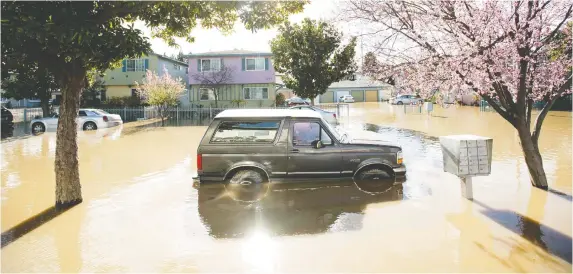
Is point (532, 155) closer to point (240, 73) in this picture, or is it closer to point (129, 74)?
point (240, 73)

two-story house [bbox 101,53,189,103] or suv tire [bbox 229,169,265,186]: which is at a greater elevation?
two-story house [bbox 101,53,189,103]

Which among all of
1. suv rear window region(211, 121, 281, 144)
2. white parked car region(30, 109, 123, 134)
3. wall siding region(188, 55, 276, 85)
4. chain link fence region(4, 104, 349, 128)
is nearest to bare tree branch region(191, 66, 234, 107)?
wall siding region(188, 55, 276, 85)

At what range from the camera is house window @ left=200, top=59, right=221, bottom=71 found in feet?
113

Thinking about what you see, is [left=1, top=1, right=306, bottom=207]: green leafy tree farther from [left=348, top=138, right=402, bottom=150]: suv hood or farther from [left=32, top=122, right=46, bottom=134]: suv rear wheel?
[left=32, top=122, right=46, bottom=134]: suv rear wheel

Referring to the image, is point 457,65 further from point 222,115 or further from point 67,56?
point 67,56

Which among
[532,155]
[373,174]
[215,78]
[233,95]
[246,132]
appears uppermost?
[215,78]

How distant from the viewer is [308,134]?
8.77 m

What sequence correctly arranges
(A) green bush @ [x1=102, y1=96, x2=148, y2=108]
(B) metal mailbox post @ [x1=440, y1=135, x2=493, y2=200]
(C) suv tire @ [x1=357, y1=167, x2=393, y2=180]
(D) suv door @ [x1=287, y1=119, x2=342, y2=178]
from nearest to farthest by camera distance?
(B) metal mailbox post @ [x1=440, y1=135, x2=493, y2=200] < (D) suv door @ [x1=287, y1=119, x2=342, y2=178] < (C) suv tire @ [x1=357, y1=167, x2=393, y2=180] < (A) green bush @ [x1=102, y1=96, x2=148, y2=108]

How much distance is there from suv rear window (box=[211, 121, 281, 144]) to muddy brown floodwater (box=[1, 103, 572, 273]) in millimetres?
1294

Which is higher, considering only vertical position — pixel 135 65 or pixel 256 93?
pixel 135 65

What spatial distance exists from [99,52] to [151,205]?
3.25 meters

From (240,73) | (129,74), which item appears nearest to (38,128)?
(129,74)

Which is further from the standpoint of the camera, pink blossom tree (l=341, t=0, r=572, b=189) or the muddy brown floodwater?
pink blossom tree (l=341, t=0, r=572, b=189)

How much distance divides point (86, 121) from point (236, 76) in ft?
47.0
